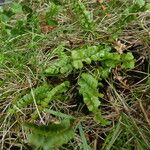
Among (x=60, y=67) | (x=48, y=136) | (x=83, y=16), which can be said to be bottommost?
(x=48, y=136)

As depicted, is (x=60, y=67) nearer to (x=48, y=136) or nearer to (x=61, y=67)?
(x=61, y=67)

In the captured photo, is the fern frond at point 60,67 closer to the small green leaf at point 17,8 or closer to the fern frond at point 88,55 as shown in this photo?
the fern frond at point 88,55

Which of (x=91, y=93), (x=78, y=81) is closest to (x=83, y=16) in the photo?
(x=78, y=81)

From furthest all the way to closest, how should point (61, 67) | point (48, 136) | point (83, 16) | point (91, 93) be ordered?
point (83, 16) < point (61, 67) < point (91, 93) < point (48, 136)

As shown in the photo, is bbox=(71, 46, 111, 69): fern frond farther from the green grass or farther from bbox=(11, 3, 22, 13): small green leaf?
bbox=(11, 3, 22, 13): small green leaf

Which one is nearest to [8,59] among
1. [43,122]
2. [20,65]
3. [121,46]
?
[20,65]

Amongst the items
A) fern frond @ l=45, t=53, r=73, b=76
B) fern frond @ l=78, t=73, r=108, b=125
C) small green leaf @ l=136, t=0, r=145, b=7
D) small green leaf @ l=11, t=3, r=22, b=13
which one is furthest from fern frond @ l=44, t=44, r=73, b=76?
small green leaf @ l=11, t=3, r=22, b=13

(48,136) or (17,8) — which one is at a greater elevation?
(17,8)

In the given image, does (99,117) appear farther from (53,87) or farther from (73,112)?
(53,87)

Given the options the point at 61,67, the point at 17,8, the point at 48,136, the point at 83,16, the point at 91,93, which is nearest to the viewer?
the point at 48,136
